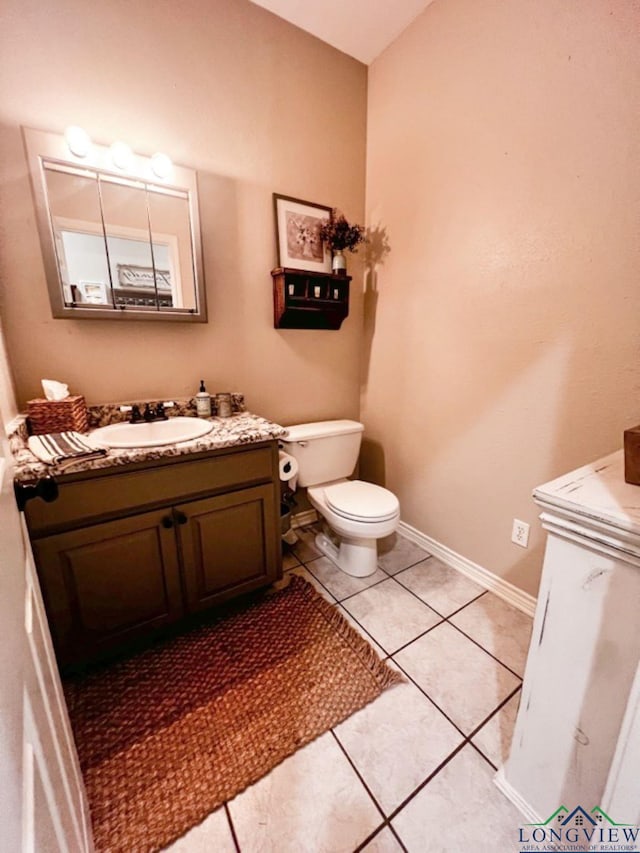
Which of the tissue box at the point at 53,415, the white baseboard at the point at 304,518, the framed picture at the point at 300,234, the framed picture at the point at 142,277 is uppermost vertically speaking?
the framed picture at the point at 300,234

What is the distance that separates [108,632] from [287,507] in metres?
0.92

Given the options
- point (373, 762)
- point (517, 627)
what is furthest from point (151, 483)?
point (517, 627)

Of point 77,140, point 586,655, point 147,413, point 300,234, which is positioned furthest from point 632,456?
Answer: point 77,140

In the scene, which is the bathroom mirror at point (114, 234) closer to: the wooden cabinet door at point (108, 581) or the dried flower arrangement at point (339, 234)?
the dried flower arrangement at point (339, 234)

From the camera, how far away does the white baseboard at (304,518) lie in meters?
2.21

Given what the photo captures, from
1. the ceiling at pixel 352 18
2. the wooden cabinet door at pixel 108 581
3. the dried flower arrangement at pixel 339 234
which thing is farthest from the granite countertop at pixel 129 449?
the ceiling at pixel 352 18

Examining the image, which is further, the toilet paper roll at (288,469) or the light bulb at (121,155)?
the toilet paper roll at (288,469)

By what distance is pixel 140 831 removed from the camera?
864mm

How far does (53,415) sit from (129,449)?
0.36 metres

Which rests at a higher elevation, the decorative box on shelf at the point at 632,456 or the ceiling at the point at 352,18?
the ceiling at the point at 352,18

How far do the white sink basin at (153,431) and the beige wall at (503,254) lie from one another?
1.14 meters

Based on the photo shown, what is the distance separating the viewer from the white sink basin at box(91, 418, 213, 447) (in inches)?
52.6

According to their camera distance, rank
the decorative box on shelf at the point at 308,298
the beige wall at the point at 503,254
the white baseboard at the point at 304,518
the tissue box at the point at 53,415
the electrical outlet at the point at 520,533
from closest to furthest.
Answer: the beige wall at the point at 503,254
the tissue box at the point at 53,415
the electrical outlet at the point at 520,533
the decorative box on shelf at the point at 308,298
the white baseboard at the point at 304,518

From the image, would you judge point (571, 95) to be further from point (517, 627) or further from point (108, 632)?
point (108, 632)
